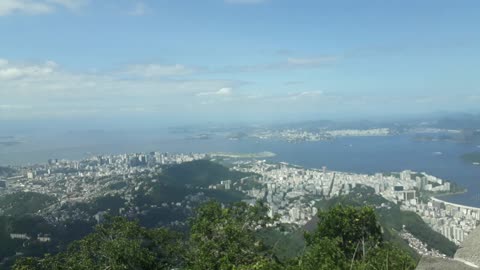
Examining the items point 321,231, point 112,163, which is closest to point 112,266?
point 321,231

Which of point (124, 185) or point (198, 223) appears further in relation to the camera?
point (124, 185)

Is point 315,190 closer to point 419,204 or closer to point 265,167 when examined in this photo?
point 419,204

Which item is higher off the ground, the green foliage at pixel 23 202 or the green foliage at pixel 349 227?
the green foliage at pixel 349 227

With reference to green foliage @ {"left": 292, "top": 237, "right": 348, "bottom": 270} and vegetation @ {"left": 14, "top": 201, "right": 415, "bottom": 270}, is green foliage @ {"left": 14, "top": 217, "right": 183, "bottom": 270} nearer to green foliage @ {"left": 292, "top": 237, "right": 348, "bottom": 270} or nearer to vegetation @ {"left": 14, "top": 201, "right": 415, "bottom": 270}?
vegetation @ {"left": 14, "top": 201, "right": 415, "bottom": 270}

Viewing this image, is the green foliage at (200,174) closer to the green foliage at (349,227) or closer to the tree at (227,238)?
the green foliage at (349,227)

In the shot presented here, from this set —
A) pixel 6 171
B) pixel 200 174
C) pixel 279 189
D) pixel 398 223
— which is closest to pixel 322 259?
pixel 398 223

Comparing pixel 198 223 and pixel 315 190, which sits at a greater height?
pixel 198 223

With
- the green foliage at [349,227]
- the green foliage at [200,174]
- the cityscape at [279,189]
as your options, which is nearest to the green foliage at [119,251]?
the green foliage at [349,227]
